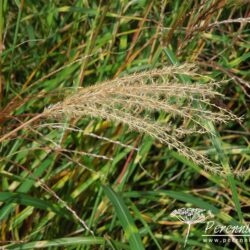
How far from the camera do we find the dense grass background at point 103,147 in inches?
49.6

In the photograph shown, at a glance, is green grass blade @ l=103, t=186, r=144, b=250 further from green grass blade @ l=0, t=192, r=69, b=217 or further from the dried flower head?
the dried flower head

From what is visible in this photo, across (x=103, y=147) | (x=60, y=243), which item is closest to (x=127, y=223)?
(x=60, y=243)

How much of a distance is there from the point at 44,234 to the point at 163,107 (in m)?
0.71

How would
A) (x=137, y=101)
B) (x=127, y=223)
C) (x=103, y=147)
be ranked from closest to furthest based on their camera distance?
(x=137, y=101) < (x=127, y=223) < (x=103, y=147)

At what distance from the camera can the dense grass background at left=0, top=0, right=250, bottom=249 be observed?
1.26m

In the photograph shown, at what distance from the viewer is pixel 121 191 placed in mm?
1397

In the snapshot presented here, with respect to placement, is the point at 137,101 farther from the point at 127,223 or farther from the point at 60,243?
the point at 60,243

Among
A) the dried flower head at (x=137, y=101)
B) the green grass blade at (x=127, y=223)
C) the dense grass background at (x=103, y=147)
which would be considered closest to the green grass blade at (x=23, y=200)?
the dense grass background at (x=103, y=147)

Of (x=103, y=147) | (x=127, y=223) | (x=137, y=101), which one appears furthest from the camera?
(x=103, y=147)

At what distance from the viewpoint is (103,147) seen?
147cm

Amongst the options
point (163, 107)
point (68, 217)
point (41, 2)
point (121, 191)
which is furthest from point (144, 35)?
point (163, 107)

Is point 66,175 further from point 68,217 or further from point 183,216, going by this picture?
point 183,216

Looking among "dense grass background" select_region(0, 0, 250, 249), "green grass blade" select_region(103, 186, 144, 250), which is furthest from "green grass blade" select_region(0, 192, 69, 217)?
"green grass blade" select_region(103, 186, 144, 250)

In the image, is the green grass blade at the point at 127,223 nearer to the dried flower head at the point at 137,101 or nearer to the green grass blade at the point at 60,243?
the green grass blade at the point at 60,243
